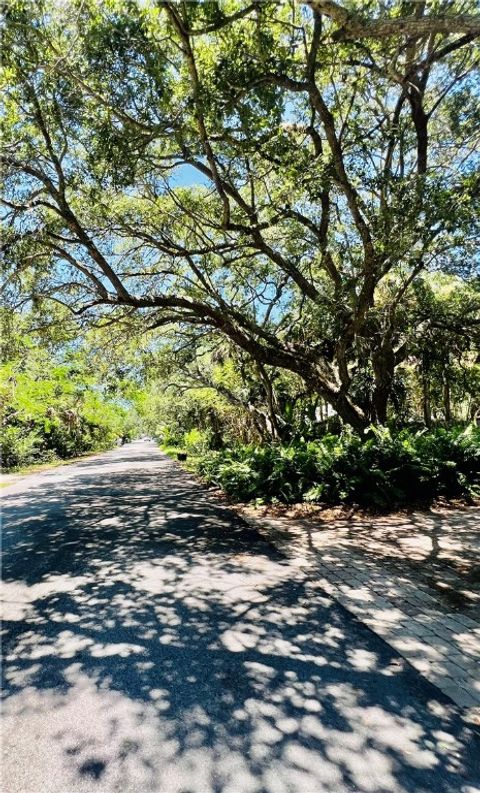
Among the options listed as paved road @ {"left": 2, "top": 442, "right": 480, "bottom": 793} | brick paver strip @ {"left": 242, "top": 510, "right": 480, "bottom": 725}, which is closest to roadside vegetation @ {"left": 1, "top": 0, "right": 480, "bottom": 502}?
brick paver strip @ {"left": 242, "top": 510, "right": 480, "bottom": 725}

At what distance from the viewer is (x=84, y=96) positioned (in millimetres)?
6629

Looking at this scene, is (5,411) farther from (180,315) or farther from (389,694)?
(389,694)

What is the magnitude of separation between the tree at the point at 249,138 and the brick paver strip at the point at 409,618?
4.41 metres

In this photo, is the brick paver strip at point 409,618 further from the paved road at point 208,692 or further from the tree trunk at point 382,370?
the tree trunk at point 382,370

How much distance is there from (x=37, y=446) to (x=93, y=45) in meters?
28.1

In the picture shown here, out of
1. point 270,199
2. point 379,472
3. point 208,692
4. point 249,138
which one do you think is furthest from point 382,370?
point 208,692

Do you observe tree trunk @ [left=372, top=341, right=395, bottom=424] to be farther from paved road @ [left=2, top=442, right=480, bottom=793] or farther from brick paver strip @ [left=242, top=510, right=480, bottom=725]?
paved road @ [left=2, top=442, right=480, bottom=793]

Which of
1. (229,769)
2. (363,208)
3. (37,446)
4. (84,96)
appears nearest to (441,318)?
(363,208)

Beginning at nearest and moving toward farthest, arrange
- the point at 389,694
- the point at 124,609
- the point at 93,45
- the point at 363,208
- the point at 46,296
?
the point at 389,694 → the point at 124,609 → the point at 93,45 → the point at 363,208 → the point at 46,296

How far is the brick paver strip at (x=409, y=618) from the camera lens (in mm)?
3510

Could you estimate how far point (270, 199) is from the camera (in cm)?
930

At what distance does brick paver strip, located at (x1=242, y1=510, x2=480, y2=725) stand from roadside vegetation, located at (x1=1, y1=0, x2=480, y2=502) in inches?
126

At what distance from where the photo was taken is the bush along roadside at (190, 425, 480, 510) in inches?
368

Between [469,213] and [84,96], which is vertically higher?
[84,96]
